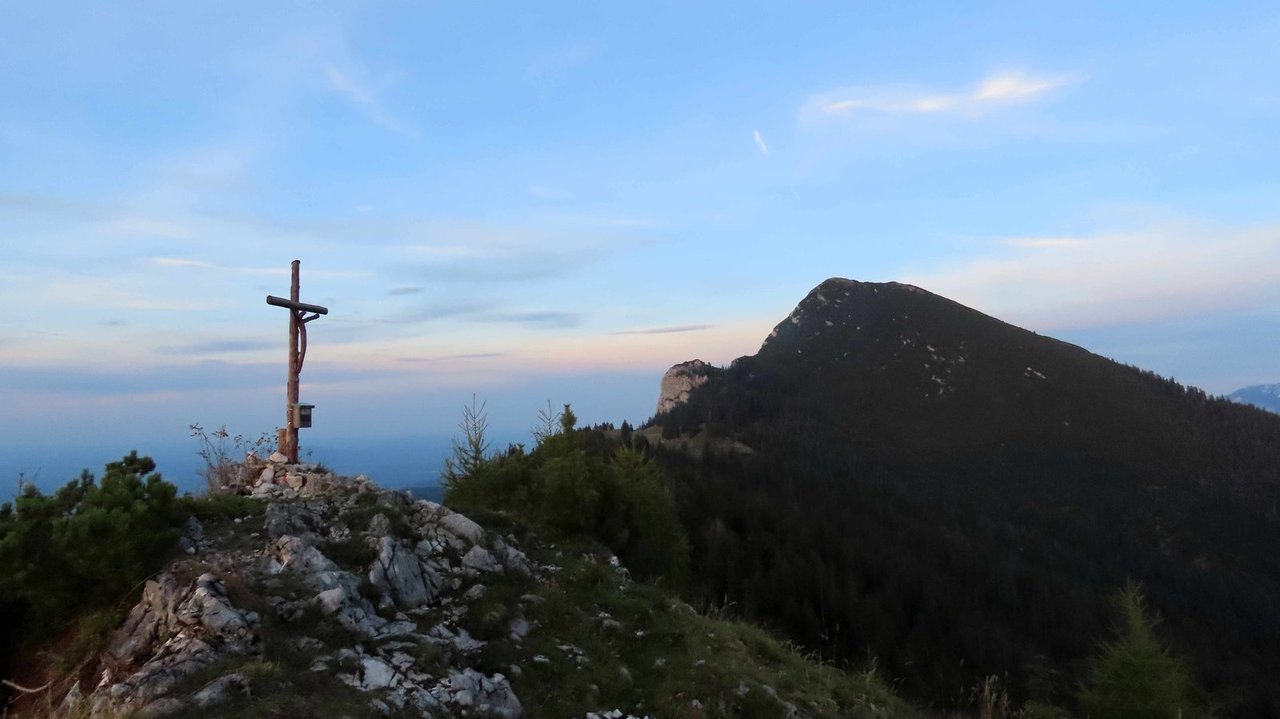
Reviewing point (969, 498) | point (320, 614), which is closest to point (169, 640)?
point (320, 614)

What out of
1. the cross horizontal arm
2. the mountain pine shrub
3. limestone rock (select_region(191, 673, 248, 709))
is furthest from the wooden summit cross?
the mountain pine shrub

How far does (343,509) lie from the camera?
12242 millimetres

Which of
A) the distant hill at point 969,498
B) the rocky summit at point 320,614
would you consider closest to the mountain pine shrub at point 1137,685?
the distant hill at point 969,498

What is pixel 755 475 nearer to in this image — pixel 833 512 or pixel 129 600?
pixel 833 512

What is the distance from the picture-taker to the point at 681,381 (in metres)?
148

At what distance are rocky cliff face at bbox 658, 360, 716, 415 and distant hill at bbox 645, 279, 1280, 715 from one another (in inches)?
126

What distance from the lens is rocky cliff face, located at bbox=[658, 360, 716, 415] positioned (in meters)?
144

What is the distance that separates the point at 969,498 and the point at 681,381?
6132cm

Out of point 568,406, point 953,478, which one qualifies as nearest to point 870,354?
point 953,478

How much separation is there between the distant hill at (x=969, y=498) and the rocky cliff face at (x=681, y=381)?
321 cm

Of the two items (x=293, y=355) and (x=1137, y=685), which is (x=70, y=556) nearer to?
(x=293, y=355)

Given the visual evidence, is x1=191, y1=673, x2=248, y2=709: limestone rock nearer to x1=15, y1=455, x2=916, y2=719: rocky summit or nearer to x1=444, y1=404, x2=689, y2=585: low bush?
x1=15, y1=455, x2=916, y2=719: rocky summit

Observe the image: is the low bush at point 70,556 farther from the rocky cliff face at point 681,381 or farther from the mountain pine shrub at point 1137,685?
the rocky cliff face at point 681,381

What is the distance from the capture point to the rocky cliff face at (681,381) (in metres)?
144
